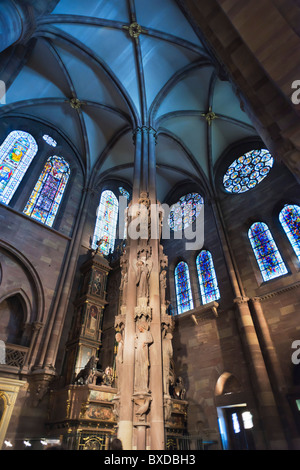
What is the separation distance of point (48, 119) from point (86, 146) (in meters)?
2.31

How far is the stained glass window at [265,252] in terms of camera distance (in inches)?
391

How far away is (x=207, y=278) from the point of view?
11844mm

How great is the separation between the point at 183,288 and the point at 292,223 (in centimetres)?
528

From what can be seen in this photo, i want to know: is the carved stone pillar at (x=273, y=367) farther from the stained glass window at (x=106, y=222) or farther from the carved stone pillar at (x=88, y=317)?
the stained glass window at (x=106, y=222)

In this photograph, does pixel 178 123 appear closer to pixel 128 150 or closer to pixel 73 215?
pixel 128 150

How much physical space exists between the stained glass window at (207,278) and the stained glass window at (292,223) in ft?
10.8

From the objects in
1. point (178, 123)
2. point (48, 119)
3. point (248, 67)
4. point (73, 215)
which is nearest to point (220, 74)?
point (248, 67)

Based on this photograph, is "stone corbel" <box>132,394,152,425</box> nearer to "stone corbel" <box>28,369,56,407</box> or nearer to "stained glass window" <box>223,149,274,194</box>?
"stone corbel" <box>28,369,56,407</box>

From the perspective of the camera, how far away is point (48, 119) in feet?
47.2

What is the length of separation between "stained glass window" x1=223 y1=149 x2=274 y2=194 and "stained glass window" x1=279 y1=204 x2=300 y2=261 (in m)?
2.14

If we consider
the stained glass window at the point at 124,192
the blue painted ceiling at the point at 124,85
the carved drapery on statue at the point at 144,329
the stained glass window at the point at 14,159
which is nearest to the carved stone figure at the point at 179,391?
the carved drapery on statue at the point at 144,329

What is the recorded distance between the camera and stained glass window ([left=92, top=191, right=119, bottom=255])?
1380cm

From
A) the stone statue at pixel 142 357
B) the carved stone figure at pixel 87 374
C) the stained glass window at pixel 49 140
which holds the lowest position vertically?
the stone statue at pixel 142 357

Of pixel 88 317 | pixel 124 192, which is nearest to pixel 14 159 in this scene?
pixel 124 192
